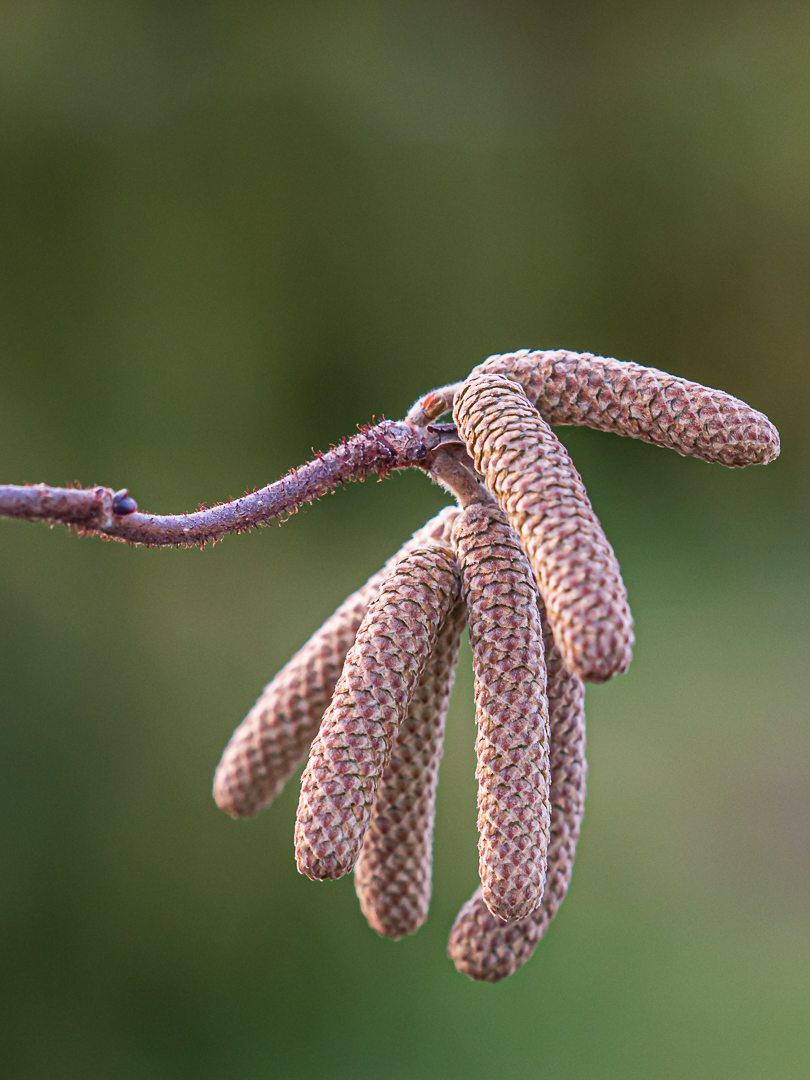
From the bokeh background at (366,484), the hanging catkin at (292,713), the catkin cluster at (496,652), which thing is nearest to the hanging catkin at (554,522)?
the catkin cluster at (496,652)

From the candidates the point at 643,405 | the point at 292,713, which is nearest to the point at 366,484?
the point at 292,713

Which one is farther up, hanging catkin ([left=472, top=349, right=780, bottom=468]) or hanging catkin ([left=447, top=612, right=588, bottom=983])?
hanging catkin ([left=472, top=349, right=780, bottom=468])

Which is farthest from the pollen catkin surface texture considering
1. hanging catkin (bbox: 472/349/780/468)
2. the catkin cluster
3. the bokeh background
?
the bokeh background

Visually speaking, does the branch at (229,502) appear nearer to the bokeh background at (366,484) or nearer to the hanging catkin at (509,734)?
the hanging catkin at (509,734)

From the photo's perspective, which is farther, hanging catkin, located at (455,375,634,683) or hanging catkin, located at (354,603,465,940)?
hanging catkin, located at (354,603,465,940)

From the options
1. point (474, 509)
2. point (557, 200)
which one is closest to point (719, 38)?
point (557, 200)

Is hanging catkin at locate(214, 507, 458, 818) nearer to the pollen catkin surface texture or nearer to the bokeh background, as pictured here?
the pollen catkin surface texture

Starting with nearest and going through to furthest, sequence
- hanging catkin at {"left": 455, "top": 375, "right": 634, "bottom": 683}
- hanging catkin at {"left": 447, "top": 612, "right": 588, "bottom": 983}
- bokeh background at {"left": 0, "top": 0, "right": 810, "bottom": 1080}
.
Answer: hanging catkin at {"left": 455, "top": 375, "right": 634, "bottom": 683}
hanging catkin at {"left": 447, "top": 612, "right": 588, "bottom": 983}
bokeh background at {"left": 0, "top": 0, "right": 810, "bottom": 1080}
